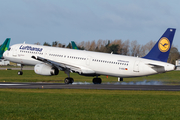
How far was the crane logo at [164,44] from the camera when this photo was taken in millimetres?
40594

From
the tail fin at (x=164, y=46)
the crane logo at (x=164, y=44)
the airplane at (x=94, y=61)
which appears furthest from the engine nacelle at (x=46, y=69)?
the crane logo at (x=164, y=44)

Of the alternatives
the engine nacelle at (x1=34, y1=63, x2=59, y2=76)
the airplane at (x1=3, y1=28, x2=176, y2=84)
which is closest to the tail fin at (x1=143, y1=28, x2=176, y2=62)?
the airplane at (x1=3, y1=28, x2=176, y2=84)

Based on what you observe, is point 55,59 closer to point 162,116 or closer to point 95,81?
point 95,81

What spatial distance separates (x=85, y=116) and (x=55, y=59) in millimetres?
30668

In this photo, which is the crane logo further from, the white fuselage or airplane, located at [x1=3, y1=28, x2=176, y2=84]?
the white fuselage

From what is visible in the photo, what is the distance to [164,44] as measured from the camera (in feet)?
134

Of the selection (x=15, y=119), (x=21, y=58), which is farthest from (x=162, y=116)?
(x=21, y=58)

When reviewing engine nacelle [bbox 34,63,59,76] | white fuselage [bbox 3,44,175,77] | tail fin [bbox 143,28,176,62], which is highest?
tail fin [bbox 143,28,176,62]

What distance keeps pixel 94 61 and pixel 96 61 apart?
312mm

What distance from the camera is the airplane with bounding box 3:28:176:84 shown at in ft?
133

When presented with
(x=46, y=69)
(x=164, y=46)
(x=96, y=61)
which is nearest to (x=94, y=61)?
(x=96, y=61)

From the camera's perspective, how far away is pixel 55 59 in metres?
46.3

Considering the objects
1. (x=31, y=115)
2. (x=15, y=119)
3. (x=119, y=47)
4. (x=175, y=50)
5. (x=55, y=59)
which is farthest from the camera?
(x=175, y=50)

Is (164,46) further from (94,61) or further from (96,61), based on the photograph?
(94,61)
